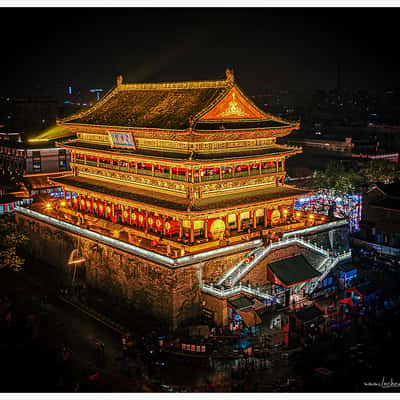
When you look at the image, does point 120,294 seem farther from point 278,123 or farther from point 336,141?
point 336,141

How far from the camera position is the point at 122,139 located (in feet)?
128

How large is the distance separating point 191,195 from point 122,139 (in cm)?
904

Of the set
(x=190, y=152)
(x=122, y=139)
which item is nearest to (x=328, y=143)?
(x=122, y=139)

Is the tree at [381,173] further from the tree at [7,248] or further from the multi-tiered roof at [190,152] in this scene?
the tree at [7,248]

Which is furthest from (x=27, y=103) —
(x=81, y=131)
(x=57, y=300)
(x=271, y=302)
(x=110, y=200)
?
(x=271, y=302)

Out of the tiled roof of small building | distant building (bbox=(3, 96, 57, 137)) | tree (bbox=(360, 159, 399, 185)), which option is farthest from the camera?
distant building (bbox=(3, 96, 57, 137))

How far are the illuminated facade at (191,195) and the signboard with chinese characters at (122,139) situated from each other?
3.3 inches

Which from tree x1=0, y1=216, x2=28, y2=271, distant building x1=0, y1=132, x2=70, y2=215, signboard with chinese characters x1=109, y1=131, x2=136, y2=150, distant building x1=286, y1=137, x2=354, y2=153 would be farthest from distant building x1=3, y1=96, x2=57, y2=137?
tree x1=0, y1=216, x2=28, y2=271

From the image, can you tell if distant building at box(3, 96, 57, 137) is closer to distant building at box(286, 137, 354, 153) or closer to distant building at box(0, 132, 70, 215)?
distant building at box(0, 132, 70, 215)

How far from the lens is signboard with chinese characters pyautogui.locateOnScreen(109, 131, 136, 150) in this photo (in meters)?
38.2

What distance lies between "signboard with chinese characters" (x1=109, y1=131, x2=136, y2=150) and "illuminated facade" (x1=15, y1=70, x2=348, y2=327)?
83mm

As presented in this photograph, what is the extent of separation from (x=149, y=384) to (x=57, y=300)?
1305 cm

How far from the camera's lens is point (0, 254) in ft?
116

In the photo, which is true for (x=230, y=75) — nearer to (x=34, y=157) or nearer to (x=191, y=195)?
(x=191, y=195)
